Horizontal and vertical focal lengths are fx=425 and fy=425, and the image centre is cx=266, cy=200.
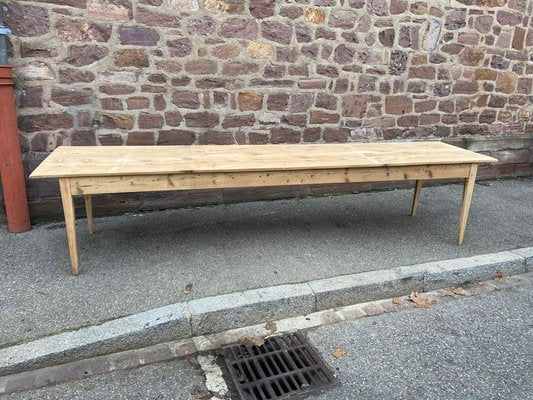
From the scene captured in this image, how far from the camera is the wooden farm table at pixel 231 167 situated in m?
2.77

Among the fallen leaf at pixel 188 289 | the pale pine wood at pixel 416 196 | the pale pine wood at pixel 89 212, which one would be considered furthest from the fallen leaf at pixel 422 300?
the pale pine wood at pixel 89 212

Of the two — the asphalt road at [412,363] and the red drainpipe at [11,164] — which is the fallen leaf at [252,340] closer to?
the asphalt road at [412,363]

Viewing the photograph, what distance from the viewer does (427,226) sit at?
13.4ft

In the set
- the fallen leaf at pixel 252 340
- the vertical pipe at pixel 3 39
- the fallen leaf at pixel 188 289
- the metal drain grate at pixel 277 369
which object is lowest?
the metal drain grate at pixel 277 369

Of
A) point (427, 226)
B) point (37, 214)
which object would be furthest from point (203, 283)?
point (427, 226)

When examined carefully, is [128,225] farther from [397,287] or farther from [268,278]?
[397,287]

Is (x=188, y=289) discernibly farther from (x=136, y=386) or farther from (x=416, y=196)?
(x=416, y=196)

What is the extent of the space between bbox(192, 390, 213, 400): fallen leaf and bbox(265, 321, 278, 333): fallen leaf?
63cm

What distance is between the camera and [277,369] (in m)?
2.36

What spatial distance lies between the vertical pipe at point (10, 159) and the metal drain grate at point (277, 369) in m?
2.26

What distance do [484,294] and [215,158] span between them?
2.25 meters

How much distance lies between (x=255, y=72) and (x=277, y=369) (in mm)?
2881

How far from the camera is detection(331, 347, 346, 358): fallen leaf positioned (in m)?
2.46

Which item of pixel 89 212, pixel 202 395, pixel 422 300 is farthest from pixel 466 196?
pixel 89 212
